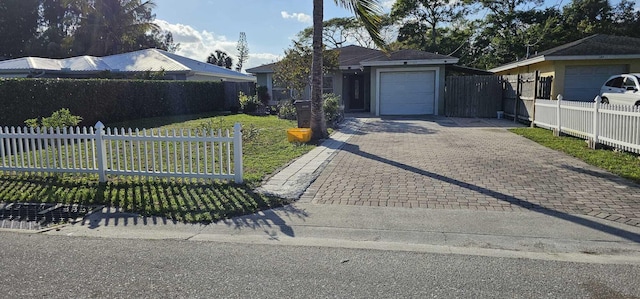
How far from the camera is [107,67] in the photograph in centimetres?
2516

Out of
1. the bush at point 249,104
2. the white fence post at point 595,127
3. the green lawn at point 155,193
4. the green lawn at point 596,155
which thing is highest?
the bush at point 249,104

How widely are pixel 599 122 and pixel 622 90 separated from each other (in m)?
5.98

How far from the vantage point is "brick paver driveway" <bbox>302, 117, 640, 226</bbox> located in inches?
239

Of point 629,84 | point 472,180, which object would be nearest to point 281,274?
point 472,180

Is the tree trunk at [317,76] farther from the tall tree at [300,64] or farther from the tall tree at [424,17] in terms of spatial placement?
the tall tree at [424,17]

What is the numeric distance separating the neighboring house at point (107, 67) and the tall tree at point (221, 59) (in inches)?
1279

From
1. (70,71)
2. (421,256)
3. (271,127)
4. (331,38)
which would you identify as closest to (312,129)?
(271,127)

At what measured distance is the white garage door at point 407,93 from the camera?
21.3 metres

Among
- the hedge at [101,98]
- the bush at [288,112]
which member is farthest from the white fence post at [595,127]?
the hedge at [101,98]

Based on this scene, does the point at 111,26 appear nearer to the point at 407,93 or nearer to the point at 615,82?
the point at 407,93

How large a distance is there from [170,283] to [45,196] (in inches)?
163

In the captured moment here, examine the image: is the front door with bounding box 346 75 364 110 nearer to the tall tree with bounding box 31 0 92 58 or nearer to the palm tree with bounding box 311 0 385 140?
the palm tree with bounding box 311 0 385 140

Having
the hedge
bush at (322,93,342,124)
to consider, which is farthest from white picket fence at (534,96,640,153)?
the hedge

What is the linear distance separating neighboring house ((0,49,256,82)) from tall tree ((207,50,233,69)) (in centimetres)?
3249
